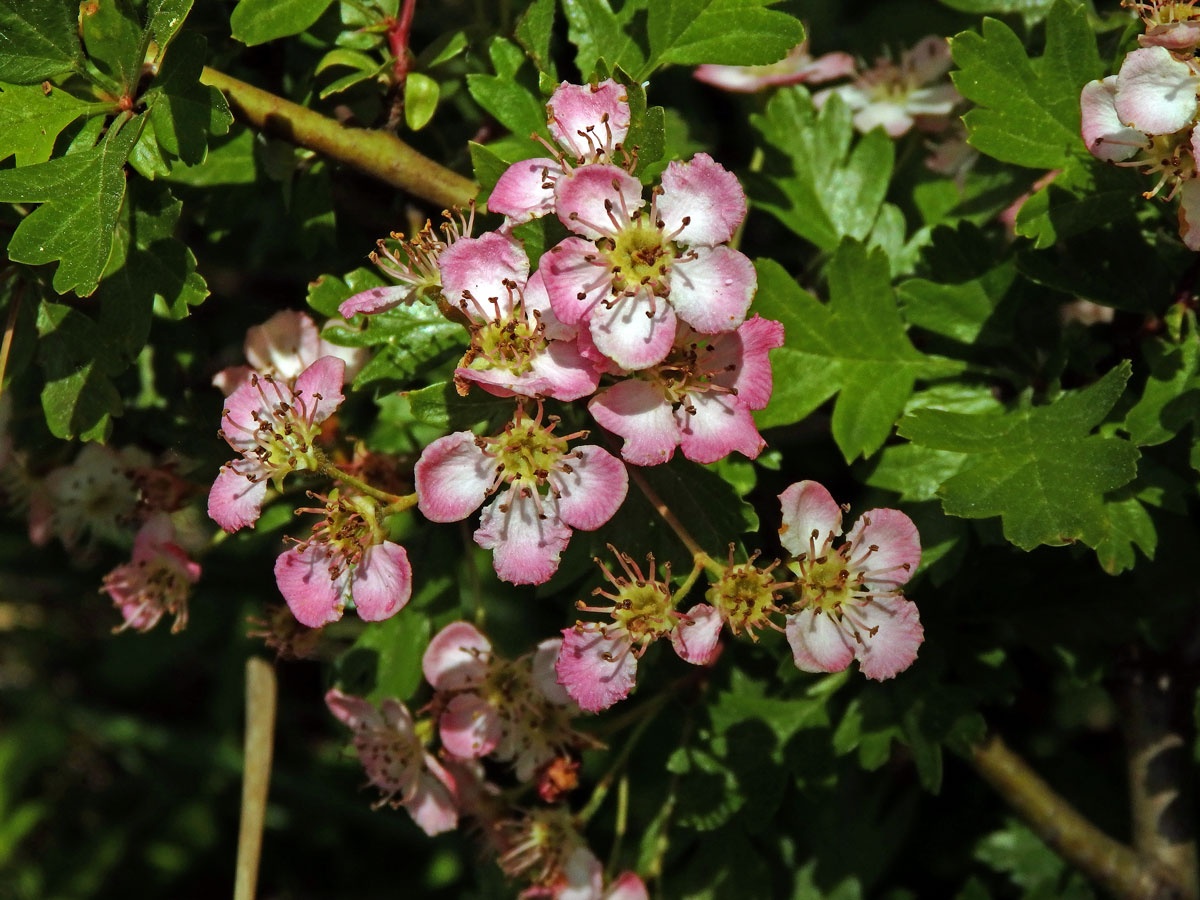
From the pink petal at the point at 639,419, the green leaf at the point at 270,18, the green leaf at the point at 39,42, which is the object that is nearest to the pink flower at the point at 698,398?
the pink petal at the point at 639,419

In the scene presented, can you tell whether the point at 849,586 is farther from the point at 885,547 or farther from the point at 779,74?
the point at 779,74

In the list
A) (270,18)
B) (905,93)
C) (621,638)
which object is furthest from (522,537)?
(905,93)

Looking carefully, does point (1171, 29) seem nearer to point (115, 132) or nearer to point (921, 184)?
point (921, 184)

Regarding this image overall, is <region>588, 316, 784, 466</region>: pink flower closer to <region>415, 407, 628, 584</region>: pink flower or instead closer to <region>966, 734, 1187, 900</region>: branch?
<region>415, 407, 628, 584</region>: pink flower

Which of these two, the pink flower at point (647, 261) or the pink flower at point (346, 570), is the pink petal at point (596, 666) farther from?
the pink flower at point (647, 261)

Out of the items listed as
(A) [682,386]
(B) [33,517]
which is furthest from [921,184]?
(B) [33,517]

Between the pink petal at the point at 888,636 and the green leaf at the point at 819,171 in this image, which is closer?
the pink petal at the point at 888,636

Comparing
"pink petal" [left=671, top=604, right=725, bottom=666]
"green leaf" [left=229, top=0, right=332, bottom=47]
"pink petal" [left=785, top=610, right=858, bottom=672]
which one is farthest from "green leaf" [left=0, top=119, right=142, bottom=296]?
"pink petal" [left=785, top=610, right=858, bottom=672]
